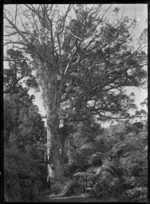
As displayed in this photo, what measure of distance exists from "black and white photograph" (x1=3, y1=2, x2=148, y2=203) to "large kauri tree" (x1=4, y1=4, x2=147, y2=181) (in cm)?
1

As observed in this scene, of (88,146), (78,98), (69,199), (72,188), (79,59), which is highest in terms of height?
(79,59)

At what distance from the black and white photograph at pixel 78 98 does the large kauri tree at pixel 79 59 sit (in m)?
0.01

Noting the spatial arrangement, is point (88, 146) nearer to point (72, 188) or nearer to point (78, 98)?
point (72, 188)

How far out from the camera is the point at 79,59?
3.73 m

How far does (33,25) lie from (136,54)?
1485 mm

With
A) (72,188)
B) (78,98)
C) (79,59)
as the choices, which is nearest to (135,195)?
(72,188)

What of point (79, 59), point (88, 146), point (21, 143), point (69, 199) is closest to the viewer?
point (69, 199)

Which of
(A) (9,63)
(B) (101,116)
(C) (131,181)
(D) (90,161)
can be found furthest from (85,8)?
(C) (131,181)

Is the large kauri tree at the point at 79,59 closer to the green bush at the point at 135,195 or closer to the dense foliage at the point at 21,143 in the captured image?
the dense foliage at the point at 21,143

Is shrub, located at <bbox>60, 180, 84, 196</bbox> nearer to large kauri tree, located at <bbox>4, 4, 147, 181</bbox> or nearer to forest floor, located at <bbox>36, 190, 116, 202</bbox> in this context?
forest floor, located at <bbox>36, 190, 116, 202</bbox>

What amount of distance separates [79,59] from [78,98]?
547mm

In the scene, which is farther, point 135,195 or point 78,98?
point 78,98

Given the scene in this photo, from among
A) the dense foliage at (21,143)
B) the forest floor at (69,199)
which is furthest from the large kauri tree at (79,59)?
the forest floor at (69,199)

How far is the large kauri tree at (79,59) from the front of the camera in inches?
143
